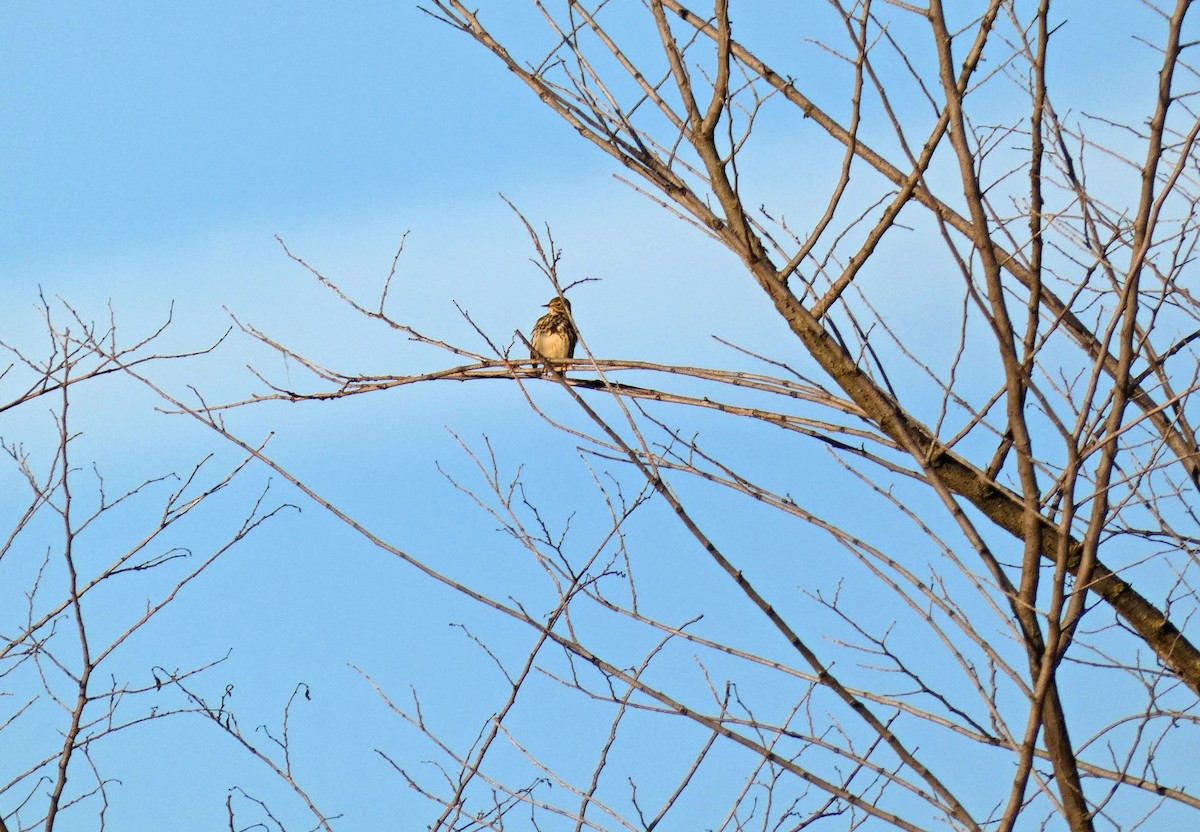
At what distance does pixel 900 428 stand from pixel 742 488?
373 mm

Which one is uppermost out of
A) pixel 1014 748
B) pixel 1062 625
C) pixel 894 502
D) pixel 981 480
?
pixel 981 480

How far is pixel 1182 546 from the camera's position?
3.32 metres

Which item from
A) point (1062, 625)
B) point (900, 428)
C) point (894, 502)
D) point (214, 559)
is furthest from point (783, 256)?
point (214, 559)

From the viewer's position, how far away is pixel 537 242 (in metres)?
2.75

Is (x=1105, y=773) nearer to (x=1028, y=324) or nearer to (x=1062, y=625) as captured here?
(x=1062, y=625)

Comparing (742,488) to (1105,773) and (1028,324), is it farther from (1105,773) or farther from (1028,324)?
(1105,773)

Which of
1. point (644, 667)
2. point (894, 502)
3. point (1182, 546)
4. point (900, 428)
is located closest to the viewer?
point (894, 502)

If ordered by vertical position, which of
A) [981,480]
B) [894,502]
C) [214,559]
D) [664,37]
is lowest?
[894,502]

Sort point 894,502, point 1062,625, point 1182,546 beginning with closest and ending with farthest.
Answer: point 1062,625 → point 894,502 → point 1182,546

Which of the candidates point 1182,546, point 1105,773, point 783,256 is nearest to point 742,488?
point 783,256

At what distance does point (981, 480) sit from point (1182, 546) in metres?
0.89

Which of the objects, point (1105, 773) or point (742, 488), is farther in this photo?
point (1105, 773)

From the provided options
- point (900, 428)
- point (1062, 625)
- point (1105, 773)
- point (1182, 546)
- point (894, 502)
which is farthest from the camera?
point (1182, 546)

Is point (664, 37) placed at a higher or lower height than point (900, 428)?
higher
